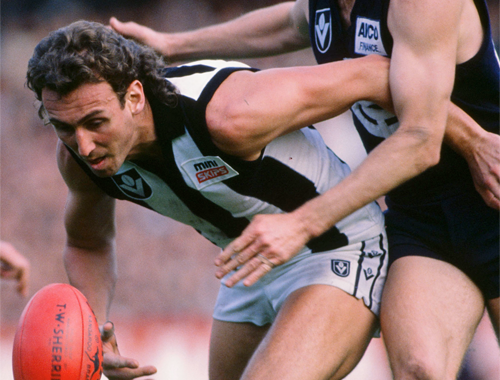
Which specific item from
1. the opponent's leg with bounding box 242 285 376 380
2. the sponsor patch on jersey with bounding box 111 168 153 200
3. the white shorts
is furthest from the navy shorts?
the sponsor patch on jersey with bounding box 111 168 153 200

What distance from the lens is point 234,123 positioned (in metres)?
2.34

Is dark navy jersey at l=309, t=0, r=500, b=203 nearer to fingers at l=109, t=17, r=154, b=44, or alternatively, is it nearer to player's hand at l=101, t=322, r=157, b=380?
fingers at l=109, t=17, r=154, b=44

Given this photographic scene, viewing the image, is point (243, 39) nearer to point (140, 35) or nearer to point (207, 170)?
point (140, 35)

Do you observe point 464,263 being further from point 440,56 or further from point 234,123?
point 234,123

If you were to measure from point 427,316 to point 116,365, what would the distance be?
54.6 inches

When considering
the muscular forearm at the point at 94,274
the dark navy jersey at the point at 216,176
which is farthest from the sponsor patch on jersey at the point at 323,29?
the muscular forearm at the point at 94,274

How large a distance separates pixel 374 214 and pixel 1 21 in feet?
35.8

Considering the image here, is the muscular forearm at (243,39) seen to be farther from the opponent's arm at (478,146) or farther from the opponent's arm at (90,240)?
the opponent's arm at (478,146)

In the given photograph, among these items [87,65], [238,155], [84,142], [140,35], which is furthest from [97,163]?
[140,35]

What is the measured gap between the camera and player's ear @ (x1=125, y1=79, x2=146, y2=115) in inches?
101

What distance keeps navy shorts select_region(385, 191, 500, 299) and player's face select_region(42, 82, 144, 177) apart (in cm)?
132

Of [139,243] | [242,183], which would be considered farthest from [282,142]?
[139,243]

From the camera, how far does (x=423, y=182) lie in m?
2.81

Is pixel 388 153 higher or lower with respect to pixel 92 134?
lower
